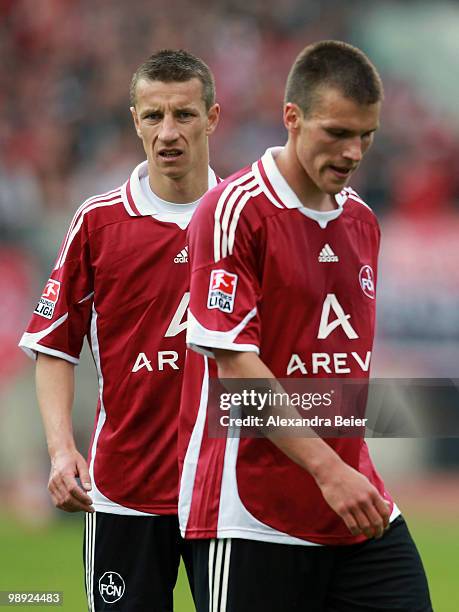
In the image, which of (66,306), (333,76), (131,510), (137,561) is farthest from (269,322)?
(137,561)

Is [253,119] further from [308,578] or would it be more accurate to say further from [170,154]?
[308,578]

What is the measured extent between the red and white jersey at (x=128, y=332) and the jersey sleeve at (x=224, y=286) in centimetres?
98

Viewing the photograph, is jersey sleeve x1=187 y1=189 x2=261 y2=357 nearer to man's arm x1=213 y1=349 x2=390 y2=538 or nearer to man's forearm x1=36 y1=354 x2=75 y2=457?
man's arm x1=213 y1=349 x2=390 y2=538

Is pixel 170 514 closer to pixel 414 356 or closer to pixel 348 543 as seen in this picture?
pixel 348 543

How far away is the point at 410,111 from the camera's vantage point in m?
13.7

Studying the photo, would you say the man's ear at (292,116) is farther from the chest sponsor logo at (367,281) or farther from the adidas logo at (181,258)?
the adidas logo at (181,258)

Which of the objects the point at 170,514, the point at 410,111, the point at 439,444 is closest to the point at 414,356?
the point at 439,444

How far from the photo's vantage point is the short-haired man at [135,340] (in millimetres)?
4699

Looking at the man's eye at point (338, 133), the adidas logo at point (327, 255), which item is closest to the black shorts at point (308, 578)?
the adidas logo at point (327, 255)

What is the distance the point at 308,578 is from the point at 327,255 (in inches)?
38.2

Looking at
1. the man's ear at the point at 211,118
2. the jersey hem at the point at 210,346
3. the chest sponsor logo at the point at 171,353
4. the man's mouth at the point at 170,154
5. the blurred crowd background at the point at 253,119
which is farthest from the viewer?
the blurred crowd background at the point at 253,119

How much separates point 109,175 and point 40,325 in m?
8.25

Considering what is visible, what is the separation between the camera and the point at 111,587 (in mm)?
4789

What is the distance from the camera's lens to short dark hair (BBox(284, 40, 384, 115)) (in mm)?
3676
